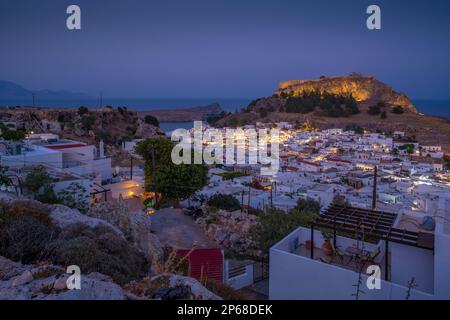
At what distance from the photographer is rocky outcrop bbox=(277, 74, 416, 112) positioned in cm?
7219

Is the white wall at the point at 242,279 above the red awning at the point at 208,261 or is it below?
below

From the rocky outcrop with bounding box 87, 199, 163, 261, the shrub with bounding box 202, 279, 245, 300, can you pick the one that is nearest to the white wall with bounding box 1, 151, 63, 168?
the rocky outcrop with bounding box 87, 199, 163, 261

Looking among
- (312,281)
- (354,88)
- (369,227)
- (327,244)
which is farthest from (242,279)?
(354,88)

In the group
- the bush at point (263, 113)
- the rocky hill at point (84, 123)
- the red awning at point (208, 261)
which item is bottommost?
the red awning at point (208, 261)

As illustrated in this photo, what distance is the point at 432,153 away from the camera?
31.8 meters

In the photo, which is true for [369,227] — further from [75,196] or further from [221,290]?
[75,196]

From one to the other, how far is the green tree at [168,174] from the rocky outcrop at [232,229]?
6.51ft

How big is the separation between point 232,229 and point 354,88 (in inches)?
2769

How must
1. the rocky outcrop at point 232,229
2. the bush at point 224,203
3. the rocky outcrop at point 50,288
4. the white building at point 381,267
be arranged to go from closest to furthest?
the rocky outcrop at point 50,288 < the white building at point 381,267 < the rocky outcrop at point 232,229 < the bush at point 224,203

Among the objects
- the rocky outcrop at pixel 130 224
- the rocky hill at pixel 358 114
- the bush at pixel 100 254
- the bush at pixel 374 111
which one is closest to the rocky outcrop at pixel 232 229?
the rocky outcrop at pixel 130 224

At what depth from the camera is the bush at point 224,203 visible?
40.1ft

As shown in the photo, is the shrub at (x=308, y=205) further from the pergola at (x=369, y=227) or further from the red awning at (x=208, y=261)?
the pergola at (x=369, y=227)

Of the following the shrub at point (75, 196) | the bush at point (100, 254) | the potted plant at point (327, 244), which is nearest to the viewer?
the bush at point (100, 254)

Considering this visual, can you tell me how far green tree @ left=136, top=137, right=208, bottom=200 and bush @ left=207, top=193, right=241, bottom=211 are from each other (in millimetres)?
685
